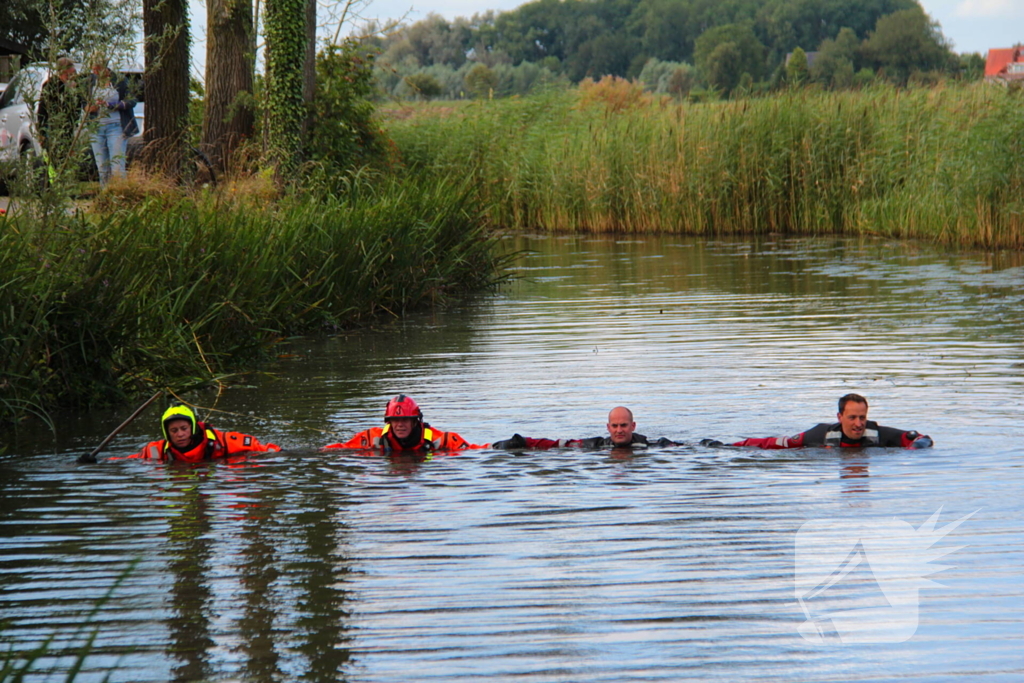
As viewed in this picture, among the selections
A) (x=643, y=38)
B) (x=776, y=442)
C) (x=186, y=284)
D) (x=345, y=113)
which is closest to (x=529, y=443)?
(x=776, y=442)

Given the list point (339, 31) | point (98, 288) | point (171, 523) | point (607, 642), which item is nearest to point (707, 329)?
point (98, 288)

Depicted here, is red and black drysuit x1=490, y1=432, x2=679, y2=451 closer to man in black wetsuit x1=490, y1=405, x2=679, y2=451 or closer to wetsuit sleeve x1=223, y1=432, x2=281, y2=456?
man in black wetsuit x1=490, y1=405, x2=679, y2=451

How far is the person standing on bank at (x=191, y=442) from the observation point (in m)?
9.80

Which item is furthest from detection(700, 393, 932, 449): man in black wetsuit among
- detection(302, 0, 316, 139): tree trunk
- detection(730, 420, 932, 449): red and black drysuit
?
detection(302, 0, 316, 139): tree trunk

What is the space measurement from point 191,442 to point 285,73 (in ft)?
47.9

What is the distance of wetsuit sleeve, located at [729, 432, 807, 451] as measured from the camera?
1010 centimetres

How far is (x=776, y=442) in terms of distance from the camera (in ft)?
33.2

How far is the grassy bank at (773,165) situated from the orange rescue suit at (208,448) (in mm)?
14311

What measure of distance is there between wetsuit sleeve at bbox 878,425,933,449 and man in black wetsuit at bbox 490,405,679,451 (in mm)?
1608

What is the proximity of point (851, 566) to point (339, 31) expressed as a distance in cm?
2152

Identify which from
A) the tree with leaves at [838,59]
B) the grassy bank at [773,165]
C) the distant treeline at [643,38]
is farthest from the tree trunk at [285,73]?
the distant treeline at [643,38]

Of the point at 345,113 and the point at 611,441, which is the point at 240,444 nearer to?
the point at 611,441

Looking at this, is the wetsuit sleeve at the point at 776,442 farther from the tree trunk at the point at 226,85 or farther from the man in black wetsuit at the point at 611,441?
the tree trunk at the point at 226,85

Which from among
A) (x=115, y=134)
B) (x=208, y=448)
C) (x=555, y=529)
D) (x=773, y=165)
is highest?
(x=115, y=134)
